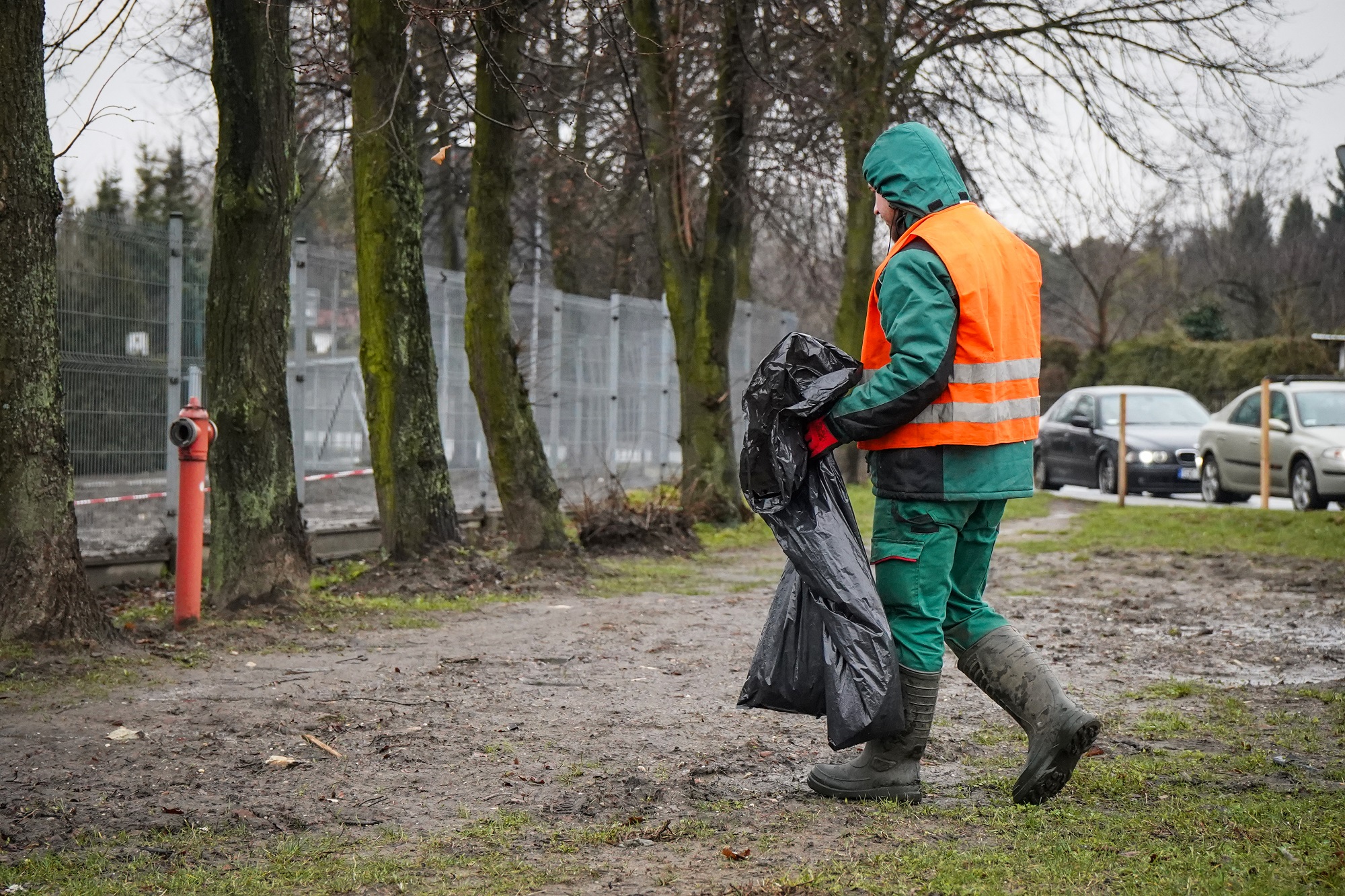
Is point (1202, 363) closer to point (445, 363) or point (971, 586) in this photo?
point (445, 363)

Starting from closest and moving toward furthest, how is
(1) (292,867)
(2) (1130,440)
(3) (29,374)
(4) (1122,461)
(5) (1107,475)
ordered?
(1) (292,867), (3) (29,374), (4) (1122,461), (2) (1130,440), (5) (1107,475)

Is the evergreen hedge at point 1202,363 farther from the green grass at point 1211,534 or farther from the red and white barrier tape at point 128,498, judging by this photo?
the red and white barrier tape at point 128,498

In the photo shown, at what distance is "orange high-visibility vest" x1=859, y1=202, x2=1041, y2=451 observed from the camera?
3.92 metres

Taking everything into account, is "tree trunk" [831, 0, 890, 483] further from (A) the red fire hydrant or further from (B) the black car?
(A) the red fire hydrant

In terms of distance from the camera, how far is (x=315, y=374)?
1078 cm

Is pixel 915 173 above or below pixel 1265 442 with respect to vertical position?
above

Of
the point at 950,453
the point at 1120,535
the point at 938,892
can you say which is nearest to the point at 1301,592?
the point at 1120,535

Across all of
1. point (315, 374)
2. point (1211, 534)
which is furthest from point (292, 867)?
point (1211, 534)

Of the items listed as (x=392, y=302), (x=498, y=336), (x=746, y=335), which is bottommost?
(x=498, y=336)

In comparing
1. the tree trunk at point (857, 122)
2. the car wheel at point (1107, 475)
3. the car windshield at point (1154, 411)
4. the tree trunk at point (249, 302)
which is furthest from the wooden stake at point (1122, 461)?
the tree trunk at point (249, 302)

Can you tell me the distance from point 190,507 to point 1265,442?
12015mm

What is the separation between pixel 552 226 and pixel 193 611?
1495 centimetres

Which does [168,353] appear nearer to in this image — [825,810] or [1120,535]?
[825,810]

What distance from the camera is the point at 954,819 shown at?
3814mm
